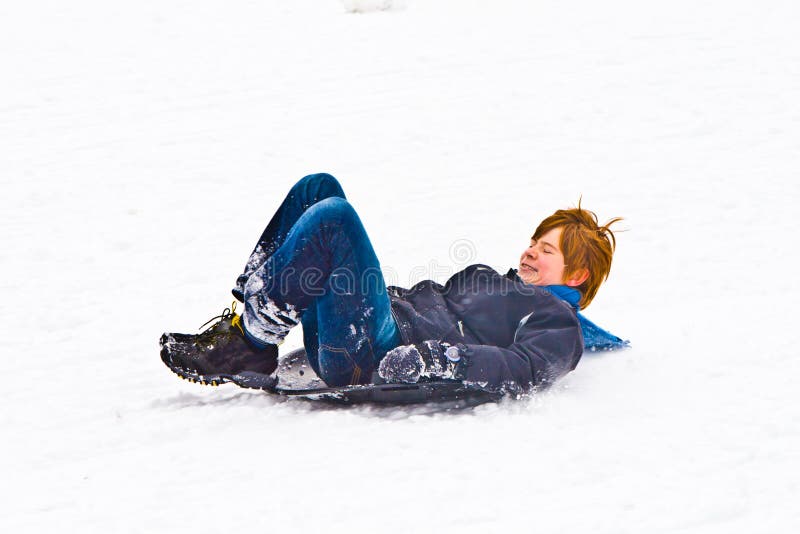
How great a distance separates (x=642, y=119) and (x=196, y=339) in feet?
13.9

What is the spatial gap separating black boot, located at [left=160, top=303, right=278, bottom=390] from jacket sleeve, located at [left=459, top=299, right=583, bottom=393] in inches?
25.9

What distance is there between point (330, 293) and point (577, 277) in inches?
35.7

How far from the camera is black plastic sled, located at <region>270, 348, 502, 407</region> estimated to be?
267 centimetres

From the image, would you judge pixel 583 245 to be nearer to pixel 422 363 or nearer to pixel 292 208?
pixel 422 363

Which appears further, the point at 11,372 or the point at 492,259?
the point at 492,259

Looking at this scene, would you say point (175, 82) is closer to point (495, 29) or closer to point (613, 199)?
point (495, 29)

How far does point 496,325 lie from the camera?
2811mm

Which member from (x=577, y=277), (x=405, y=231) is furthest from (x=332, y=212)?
(x=405, y=231)

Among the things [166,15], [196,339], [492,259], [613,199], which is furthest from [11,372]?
[166,15]

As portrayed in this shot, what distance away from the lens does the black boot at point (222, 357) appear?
264 centimetres

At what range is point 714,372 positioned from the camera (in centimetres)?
311

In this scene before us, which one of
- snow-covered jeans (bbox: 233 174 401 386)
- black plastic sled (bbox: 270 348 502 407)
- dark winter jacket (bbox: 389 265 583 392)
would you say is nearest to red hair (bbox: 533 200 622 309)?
dark winter jacket (bbox: 389 265 583 392)

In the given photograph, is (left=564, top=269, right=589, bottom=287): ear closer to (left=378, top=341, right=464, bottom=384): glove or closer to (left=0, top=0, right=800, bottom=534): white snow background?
(left=0, top=0, right=800, bottom=534): white snow background

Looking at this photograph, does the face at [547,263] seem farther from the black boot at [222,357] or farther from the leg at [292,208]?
the black boot at [222,357]
